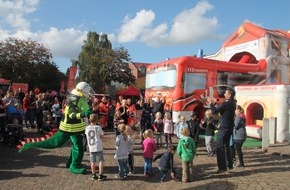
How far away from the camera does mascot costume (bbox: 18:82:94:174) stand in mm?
8148

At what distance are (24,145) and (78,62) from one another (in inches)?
1736

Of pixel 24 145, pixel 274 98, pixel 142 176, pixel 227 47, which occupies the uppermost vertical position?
pixel 227 47

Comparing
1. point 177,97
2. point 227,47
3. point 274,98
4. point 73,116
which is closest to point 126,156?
point 73,116

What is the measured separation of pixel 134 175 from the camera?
8109 mm

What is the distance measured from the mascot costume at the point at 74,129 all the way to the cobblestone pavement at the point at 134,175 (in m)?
0.38

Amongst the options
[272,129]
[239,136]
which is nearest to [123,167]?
[239,136]

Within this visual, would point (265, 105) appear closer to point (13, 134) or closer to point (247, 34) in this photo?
point (247, 34)

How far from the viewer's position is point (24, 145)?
8461 millimetres

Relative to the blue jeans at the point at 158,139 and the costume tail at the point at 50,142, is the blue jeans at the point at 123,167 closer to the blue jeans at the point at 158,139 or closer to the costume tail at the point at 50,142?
the costume tail at the point at 50,142

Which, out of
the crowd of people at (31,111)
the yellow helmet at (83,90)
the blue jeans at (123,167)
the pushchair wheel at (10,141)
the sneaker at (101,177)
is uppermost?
the yellow helmet at (83,90)

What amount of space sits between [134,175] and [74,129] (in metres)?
1.69

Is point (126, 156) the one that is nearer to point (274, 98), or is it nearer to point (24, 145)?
point (24, 145)

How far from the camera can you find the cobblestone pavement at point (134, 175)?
705 centimetres

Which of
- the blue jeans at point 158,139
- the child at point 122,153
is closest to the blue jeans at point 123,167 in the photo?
the child at point 122,153
